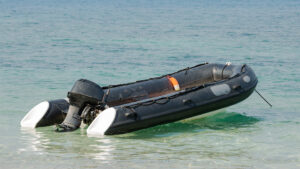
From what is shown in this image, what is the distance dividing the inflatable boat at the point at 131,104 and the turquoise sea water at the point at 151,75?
0.55ft

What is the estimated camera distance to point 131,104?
7070 mm

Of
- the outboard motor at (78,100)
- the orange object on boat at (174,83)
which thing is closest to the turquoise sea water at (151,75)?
the outboard motor at (78,100)

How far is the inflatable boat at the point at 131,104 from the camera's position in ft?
22.5

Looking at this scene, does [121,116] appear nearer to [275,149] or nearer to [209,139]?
[209,139]

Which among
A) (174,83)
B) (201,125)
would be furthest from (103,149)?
(174,83)

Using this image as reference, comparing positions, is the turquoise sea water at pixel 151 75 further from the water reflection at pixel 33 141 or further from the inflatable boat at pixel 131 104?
the inflatable boat at pixel 131 104

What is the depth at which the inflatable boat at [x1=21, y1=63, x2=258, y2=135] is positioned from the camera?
6852 millimetres

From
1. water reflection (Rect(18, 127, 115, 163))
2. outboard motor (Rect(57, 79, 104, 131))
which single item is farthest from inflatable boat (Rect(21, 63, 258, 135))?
water reflection (Rect(18, 127, 115, 163))

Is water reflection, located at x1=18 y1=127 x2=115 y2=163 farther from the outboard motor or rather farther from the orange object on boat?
the orange object on boat

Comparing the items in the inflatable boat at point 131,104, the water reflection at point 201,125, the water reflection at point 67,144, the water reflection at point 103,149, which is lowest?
the water reflection at point 201,125

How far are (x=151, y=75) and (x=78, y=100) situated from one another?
17.7ft

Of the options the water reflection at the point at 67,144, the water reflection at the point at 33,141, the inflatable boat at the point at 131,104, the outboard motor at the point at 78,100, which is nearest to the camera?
the water reflection at the point at 67,144

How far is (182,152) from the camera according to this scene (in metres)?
6.41

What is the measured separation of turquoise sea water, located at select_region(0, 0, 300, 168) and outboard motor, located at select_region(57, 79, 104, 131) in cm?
14
